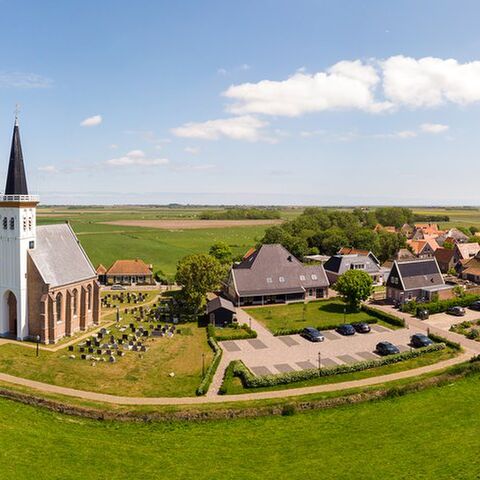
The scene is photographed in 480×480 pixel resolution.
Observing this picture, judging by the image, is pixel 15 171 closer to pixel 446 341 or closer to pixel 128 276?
pixel 128 276

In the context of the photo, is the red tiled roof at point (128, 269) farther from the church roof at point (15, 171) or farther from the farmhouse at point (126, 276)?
the church roof at point (15, 171)

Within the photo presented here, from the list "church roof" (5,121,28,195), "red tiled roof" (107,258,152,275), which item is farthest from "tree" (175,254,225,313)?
"red tiled roof" (107,258,152,275)

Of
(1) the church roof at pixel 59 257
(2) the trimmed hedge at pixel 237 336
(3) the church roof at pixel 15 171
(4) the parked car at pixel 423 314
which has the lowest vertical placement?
(2) the trimmed hedge at pixel 237 336

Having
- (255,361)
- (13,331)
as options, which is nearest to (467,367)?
(255,361)

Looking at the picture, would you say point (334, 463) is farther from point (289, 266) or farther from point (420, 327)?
point (289, 266)

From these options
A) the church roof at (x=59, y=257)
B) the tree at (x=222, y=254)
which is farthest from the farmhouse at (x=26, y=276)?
the tree at (x=222, y=254)

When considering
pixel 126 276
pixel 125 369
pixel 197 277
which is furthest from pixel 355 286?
pixel 126 276
